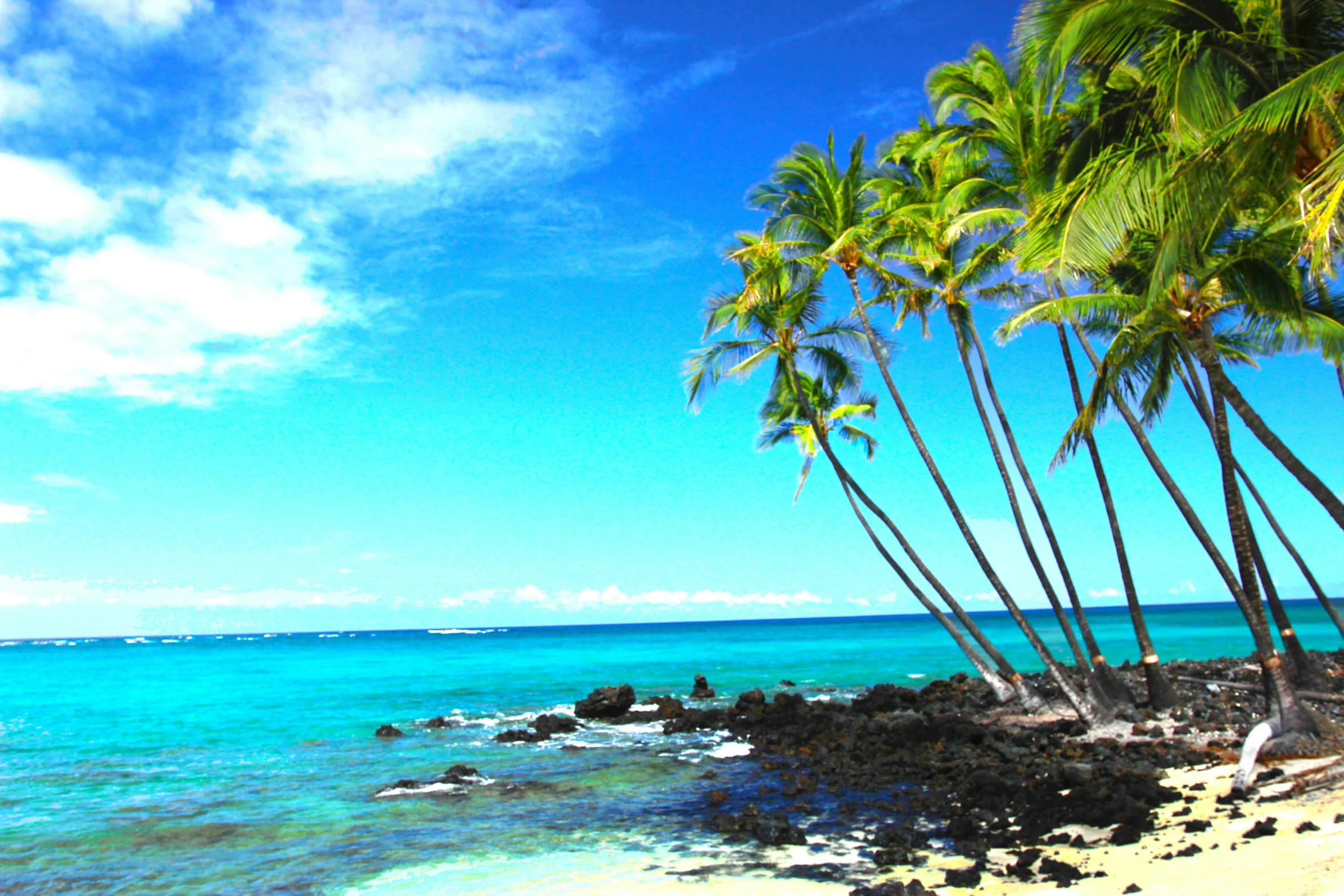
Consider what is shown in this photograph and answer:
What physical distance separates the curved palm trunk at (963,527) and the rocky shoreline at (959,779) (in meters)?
0.73

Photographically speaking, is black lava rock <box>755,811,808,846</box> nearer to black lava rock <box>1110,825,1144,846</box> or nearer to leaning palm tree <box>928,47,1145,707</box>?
→ black lava rock <box>1110,825,1144,846</box>

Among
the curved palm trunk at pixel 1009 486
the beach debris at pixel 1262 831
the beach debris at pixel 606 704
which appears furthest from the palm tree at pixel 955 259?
Answer: the beach debris at pixel 606 704

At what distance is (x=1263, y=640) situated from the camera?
10922 mm

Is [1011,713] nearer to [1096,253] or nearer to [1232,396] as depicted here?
[1232,396]

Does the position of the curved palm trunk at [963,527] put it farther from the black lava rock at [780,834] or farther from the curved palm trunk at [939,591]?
the black lava rock at [780,834]

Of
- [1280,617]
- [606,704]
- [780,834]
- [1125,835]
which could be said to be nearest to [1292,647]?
[1280,617]

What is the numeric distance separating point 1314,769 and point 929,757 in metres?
5.87

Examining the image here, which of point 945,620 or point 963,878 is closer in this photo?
point 963,878

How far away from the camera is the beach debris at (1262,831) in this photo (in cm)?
753

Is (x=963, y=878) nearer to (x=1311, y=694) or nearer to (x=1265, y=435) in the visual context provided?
(x=1265, y=435)

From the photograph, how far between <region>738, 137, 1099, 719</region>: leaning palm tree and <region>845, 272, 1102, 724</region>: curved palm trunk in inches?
0.7

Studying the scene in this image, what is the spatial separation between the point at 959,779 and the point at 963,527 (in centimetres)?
601

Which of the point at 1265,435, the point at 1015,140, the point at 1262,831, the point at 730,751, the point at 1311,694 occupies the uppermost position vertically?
the point at 1015,140

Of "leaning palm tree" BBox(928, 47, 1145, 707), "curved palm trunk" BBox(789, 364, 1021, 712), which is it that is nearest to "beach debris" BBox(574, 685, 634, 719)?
"curved palm trunk" BBox(789, 364, 1021, 712)
